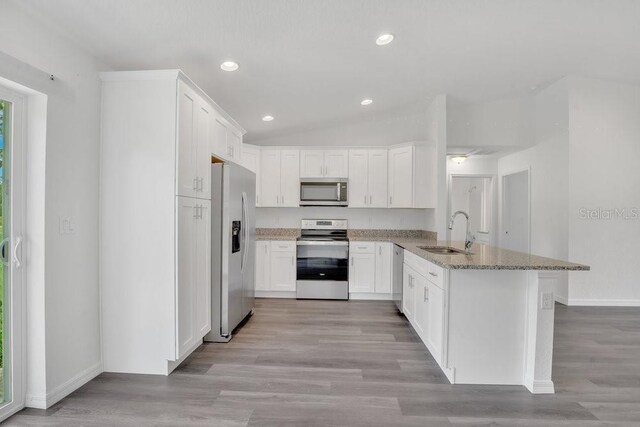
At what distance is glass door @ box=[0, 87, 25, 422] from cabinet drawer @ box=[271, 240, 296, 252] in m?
2.94

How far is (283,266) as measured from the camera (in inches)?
185

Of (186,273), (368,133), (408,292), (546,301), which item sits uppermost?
(368,133)

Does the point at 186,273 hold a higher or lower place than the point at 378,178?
lower

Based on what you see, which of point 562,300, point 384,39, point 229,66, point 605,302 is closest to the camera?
point 384,39

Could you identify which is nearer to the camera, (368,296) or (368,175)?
(368,296)

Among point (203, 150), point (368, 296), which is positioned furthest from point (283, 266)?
point (203, 150)

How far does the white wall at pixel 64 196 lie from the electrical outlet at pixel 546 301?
3142 millimetres

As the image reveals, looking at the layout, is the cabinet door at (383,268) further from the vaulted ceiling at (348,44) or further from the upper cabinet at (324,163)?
the vaulted ceiling at (348,44)

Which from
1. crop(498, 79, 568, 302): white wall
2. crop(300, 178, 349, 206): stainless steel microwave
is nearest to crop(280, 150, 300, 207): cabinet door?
crop(300, 178, 349, 206): stainless steel microwave

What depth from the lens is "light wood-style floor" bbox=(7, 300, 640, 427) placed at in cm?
195

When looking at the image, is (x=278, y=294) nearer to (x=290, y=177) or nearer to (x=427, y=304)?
(x=290, y=177)

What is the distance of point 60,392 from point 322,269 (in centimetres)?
309

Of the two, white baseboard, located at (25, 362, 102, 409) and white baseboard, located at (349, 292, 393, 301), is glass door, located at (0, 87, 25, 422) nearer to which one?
white baseboard, located at (25, 362, 102, 409)

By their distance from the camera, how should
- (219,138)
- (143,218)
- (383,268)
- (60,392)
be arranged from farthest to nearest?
(383,268) → (219,138) → (143,218) → (60,392)
